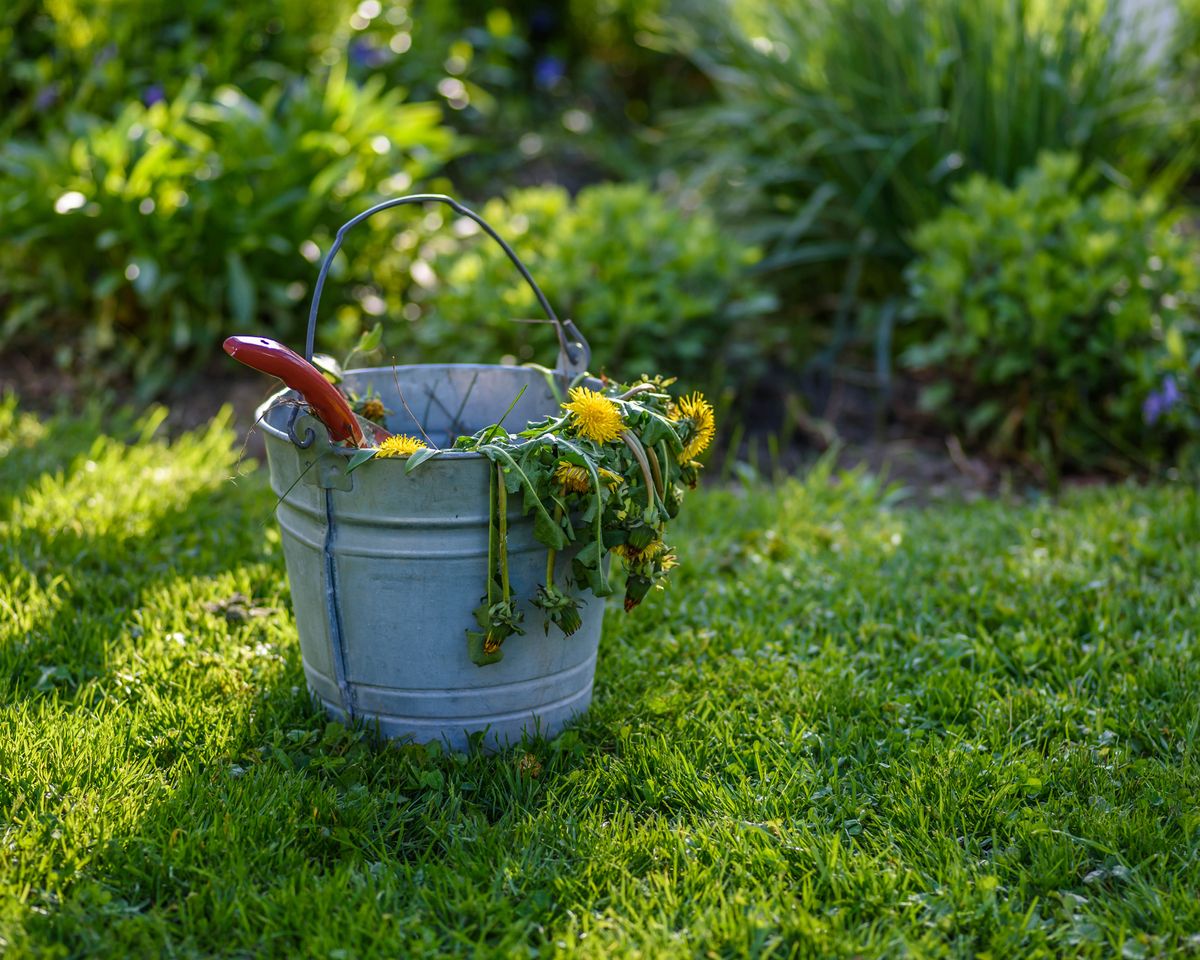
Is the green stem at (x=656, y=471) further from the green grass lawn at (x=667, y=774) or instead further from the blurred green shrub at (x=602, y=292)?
the blurred green shrub at (x=602, y=292)

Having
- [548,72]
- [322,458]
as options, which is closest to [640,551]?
[322,458]

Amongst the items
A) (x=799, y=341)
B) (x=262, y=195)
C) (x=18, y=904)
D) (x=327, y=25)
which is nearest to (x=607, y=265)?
(x=799, y=341)

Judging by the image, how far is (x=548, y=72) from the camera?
577 centimetres

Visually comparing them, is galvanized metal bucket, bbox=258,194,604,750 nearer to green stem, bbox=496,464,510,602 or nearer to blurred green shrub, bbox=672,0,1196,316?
green stem, bbox=496,464,510,602

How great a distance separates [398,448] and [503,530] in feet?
0.67

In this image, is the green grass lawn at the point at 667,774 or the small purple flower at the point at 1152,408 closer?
the green grass lawn at the point at 667,774

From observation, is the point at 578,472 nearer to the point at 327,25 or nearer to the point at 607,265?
the point at 607,265

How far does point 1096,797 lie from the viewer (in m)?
1.80

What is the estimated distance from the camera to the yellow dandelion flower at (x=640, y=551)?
1799 millimetres

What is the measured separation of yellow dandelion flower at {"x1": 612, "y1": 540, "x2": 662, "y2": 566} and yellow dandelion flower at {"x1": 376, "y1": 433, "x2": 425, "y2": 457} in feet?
1.19

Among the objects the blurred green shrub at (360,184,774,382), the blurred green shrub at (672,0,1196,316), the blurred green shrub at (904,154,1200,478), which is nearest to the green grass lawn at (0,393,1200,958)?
the blurred green shrub at (904,154,1200,478)

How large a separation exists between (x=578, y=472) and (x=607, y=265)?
1999 millimetres

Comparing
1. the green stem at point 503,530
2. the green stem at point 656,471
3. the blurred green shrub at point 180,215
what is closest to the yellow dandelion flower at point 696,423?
the green stem at point 656,471

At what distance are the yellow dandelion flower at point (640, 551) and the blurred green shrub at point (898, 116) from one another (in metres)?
2.56
